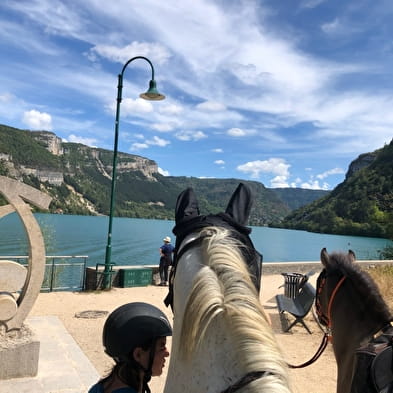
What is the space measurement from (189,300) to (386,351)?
2.10 meters

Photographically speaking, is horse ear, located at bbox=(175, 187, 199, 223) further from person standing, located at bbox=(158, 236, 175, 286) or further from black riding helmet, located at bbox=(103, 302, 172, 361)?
person standing, located at bbox=(158, 236, 175, 286)

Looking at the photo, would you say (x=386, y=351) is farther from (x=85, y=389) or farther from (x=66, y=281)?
(x=66, y=281)

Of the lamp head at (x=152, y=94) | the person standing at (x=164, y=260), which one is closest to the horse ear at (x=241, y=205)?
the lamp head at (x=152, y=94)

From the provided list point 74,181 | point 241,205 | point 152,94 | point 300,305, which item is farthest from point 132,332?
point 74,181

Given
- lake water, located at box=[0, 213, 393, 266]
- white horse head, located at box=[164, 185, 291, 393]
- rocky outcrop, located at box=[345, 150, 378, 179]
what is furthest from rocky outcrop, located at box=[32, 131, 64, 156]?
white horse head, located at box=[164, 185, 291, 393]

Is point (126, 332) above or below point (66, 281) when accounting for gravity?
above

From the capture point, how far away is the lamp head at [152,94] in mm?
10945

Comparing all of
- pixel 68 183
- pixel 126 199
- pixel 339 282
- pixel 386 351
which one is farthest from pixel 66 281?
pixel 126 199

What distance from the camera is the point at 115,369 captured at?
1.61 meters

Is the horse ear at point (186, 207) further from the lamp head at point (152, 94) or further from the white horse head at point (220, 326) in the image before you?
the lamp head at point (152, 94)

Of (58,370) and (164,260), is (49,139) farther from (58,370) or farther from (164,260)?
(58,370)

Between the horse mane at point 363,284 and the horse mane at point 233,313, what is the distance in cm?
254

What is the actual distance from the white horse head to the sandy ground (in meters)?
A: 3.03

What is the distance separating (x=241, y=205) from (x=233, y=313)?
77 cm
